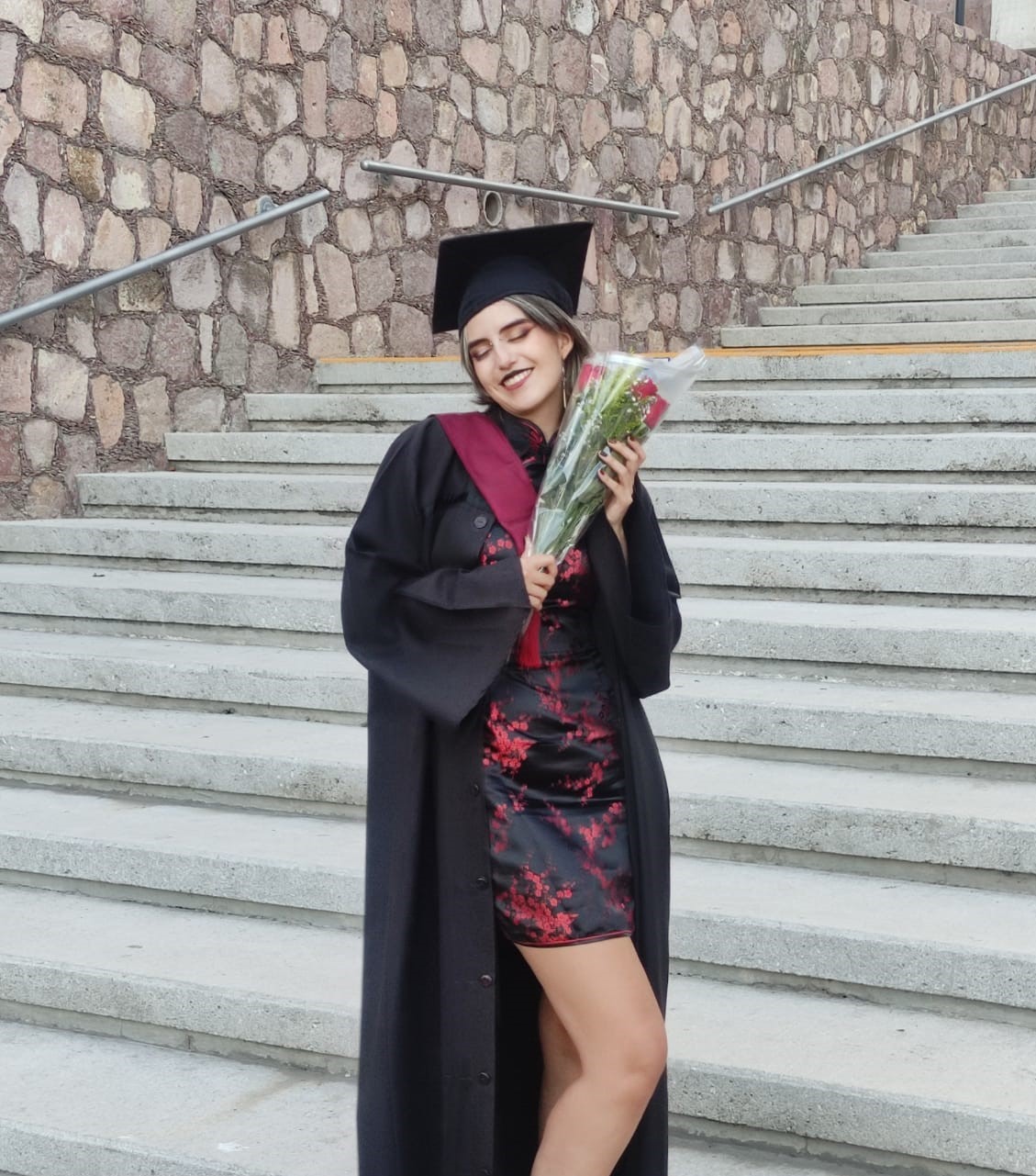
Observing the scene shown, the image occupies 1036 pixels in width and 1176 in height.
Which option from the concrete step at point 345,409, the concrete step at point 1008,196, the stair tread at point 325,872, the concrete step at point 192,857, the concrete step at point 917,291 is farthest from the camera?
the concrete step at point 1008,196

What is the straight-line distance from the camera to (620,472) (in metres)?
2.18

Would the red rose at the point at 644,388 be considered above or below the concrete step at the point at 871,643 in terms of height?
above

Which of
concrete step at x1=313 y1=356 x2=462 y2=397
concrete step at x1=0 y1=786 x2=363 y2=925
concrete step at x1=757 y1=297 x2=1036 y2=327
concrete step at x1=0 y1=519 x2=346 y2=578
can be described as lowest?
concrete step at x1=0 y1=786 x2=363 y2=925

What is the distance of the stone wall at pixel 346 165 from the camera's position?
5887 mm

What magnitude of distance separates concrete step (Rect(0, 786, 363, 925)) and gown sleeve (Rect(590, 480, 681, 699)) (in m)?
1.44

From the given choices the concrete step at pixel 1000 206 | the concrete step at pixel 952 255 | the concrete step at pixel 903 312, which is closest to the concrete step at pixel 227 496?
the concrete step at pixel 903 312

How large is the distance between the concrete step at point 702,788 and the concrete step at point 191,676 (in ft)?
0.19

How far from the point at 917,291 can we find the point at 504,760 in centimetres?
690

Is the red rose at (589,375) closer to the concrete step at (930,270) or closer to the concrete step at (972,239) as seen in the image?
the concrete step at (930,270)

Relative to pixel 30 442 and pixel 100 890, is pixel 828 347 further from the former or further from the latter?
pixel 100 890

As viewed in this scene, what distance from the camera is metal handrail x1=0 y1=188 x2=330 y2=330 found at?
556 cm

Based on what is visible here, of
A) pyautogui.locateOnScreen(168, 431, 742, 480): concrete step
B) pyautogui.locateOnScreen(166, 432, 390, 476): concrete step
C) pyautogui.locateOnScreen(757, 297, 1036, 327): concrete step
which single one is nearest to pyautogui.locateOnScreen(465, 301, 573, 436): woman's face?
pyautogui.locateOnScreen(168, 431, 742, 480): concrete step

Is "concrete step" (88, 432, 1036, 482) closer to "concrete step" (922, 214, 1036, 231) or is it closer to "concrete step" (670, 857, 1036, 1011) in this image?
"concrete step" (670, 857, 1036, 1011)

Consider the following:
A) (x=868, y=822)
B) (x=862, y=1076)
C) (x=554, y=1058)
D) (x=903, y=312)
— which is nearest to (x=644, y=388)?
(x=554, y=1058)
